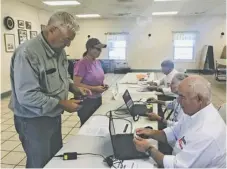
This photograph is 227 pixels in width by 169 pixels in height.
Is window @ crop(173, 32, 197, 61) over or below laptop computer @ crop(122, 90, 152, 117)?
over

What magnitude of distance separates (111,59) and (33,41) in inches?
369

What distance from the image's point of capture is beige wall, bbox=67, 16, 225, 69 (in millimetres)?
10125

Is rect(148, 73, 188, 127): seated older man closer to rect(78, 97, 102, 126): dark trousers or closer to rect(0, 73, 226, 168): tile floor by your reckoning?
rect(78, 97, 102, 126): dark trousers

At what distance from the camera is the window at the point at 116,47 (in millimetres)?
10688

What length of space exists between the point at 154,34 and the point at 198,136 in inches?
390

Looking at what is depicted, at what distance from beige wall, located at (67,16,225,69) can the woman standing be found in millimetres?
7932

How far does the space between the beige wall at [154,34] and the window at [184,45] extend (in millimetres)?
193

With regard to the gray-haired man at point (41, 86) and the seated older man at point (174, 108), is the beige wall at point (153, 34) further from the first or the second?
the gray-haired man at point (41, 86)

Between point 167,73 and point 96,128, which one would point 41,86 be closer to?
point 96,128

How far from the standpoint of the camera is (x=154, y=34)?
10508mm

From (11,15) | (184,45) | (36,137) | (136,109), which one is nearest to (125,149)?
(36,137)

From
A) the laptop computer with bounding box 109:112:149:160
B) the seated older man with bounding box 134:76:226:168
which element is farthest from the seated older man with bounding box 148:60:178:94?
the seated older man with bounding box 134:76:226:168

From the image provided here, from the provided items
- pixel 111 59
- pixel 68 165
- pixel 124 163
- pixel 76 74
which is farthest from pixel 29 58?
pixel 111 59

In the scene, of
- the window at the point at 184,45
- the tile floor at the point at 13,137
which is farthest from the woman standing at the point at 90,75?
the window at the point at 184,45
